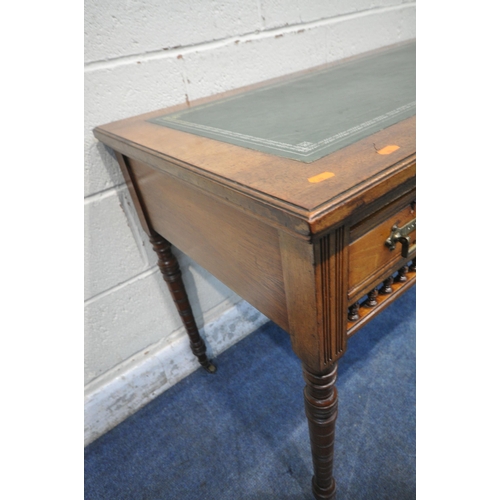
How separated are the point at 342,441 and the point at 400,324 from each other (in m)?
0.46

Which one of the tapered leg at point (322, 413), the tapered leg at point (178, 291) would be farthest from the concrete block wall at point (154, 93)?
the tapered leg at point (322, 413)

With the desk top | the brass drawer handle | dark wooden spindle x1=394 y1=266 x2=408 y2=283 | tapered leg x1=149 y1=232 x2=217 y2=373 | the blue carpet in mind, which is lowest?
the blue carpet

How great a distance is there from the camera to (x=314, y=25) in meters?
1.00

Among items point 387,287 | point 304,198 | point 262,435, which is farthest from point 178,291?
point 304,198

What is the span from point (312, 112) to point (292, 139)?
5.2 inches

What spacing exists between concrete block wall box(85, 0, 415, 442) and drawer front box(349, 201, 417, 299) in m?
0.57

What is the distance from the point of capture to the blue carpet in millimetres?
854

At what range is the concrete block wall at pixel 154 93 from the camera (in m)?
0.74

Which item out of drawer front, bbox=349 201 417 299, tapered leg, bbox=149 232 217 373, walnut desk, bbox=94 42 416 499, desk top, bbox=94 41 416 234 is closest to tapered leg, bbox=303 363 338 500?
walnut desk, bbox=94 42 416 499

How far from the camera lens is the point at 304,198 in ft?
1.12

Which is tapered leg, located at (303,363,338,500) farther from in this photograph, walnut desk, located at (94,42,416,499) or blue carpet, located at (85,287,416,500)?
blue carpet, located at (85,287,416,500)

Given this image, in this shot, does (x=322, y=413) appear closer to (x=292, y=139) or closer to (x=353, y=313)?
(x=353, y=313)
